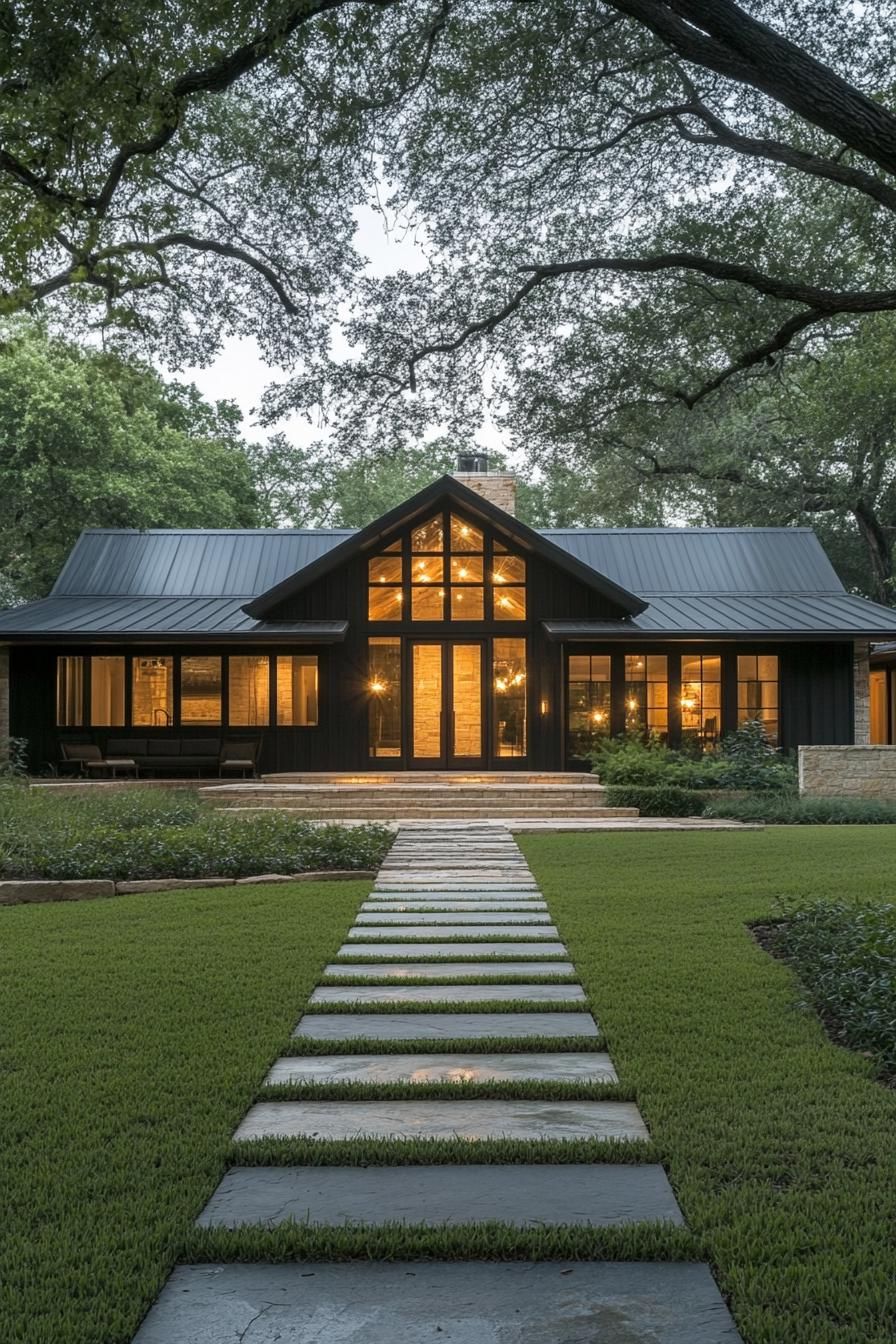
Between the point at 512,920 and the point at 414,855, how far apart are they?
144 inches

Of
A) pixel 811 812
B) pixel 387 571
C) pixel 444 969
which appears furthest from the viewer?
pixel 387 571

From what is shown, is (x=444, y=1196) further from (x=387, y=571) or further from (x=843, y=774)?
(x=387, y=571)

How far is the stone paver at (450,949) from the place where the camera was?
20.0 feet

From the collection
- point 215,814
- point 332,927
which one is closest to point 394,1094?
point 332,927

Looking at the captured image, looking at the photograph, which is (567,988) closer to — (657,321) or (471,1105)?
(471,1105)

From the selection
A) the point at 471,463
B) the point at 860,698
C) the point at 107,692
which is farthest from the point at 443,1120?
the point at 471,463

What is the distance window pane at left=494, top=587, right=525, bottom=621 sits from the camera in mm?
19344

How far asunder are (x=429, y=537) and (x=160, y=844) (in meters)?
10.8

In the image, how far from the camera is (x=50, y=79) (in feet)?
16.9

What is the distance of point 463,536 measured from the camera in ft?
63.6

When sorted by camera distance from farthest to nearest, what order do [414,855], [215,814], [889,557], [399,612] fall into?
1. [889,557]
2. [399,612]
3. [215,814]
4. [414,855]

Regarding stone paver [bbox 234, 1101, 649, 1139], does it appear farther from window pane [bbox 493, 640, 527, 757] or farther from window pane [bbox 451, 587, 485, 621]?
window pane [bbox 451, 587, 485, 621]

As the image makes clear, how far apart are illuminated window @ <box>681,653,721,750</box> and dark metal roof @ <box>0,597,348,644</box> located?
20.2 feet

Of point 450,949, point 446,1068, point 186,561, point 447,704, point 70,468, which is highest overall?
point 70,468
